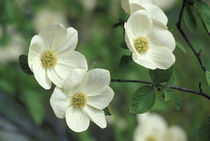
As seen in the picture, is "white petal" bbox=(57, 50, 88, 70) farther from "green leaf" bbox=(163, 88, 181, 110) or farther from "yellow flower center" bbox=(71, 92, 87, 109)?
"green leaf" bbox=(163, 88, 181, 110)

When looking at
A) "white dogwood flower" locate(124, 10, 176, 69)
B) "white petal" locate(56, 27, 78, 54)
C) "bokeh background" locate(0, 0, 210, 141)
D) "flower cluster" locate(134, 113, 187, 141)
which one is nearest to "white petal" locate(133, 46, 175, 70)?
"white dogwood flower" locate(124, 10, 176, 69)

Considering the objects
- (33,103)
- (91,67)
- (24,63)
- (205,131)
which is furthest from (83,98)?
(91,67)

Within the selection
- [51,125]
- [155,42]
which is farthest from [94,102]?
[51,125]

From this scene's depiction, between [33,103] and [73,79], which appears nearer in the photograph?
[73,79]

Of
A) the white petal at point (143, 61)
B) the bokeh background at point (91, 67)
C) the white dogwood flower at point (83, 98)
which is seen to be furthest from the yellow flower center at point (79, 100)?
the bokeh background at point (91, 67)

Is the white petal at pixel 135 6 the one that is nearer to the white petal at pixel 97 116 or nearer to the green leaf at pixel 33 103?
the white petal at pixel 97 116

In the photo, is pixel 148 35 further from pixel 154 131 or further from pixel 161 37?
pixel 154 131

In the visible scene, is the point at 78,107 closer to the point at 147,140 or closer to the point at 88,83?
the point at 88,83
